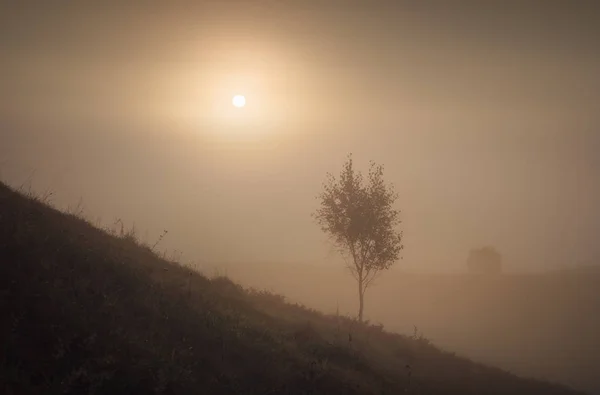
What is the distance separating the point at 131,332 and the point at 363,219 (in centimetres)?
3098

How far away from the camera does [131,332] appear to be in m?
13.0

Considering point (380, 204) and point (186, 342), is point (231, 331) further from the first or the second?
point (380, 204)

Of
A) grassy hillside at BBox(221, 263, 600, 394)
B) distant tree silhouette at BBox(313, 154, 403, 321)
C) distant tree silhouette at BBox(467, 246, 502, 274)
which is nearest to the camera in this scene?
distant tree silhouette at BBox(313, 154, 403, 321)

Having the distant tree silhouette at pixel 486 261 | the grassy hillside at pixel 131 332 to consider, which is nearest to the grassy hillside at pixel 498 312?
the distant tree silhouette at pixel 486 261

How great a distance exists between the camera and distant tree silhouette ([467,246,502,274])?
137500 millimetres

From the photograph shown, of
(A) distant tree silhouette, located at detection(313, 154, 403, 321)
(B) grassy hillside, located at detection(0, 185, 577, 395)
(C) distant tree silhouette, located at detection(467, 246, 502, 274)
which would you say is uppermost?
(C) distant tree silhouette, located at detection(467, 246, 502, 274)

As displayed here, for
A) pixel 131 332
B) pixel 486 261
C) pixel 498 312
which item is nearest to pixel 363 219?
pixel 131 332

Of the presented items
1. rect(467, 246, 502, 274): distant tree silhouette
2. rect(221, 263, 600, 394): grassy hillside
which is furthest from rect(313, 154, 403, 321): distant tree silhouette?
rect(467, 246, 502, 274): distant tree silhouette

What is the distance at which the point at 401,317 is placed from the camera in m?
107

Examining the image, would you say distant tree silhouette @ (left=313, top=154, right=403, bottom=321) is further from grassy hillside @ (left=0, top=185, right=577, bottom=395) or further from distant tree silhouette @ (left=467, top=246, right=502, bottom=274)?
distant tree silhouette @ (left=467, top=246, right=502, bottom=274)

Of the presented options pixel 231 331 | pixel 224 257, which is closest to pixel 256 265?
pixel 224 257

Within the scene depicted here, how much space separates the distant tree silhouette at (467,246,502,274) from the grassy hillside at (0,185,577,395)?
409 ft

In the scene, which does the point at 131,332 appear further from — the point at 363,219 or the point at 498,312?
the point at 498,312

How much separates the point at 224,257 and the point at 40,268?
168 meters
